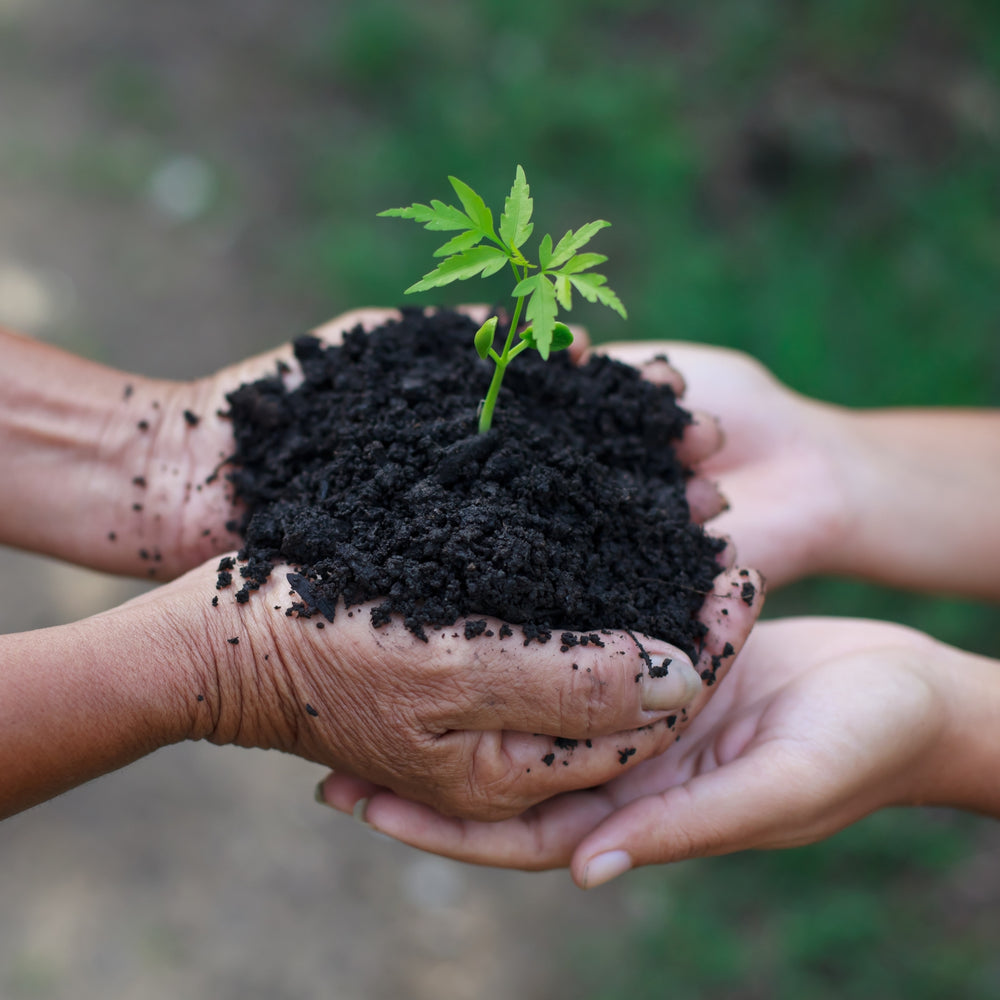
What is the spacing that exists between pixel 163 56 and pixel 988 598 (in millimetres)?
6813

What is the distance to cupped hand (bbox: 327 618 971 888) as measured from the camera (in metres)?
2.38

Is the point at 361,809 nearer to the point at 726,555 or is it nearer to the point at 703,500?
the point at 726,555

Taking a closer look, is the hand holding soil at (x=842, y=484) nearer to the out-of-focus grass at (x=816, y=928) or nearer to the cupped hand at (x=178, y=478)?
the cupped hand at (x=178, y=478)

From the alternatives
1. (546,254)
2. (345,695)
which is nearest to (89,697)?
(345,695)

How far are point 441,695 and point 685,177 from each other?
4795 millimetres

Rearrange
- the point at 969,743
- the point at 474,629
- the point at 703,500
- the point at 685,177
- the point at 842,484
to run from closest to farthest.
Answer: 1. the point at 474,629
2. the point at 969,743
3. the point at 703,500
4. the point at 842,484
5. the point at 685,177

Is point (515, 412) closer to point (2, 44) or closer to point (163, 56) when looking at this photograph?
point (163, 56)

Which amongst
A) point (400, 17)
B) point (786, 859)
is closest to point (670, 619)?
point (786, 859)

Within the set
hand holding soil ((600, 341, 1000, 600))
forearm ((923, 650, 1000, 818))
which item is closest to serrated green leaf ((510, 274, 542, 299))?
hand holding soil ((600, 341, 1000, 600))

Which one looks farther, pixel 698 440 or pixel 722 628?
pixel 698 440

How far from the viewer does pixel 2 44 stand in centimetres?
704

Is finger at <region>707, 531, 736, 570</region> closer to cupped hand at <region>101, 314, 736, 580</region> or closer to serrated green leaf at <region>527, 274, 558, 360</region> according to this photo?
cupped hand at <region>101, 314, 736, 580</region>

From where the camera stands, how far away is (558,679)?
222 cm

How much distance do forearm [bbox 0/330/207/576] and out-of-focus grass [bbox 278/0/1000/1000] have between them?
270cm
